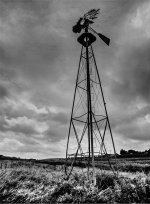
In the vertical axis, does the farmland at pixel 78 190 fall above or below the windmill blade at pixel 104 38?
below

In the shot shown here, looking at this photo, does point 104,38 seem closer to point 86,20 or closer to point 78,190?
point 86,20

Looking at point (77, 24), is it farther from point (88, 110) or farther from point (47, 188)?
point (47, 188)

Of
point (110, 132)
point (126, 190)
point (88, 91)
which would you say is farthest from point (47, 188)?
point (88, 91)

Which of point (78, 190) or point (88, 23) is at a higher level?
point (88, 23)

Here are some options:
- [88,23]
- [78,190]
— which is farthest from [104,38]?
[78,190]

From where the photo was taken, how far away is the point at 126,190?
1167cm

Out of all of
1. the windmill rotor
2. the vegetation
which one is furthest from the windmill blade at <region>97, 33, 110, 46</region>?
the vegetation

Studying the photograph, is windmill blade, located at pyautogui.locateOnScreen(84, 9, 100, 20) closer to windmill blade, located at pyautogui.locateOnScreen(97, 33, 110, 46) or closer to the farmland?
windmill blade, located at pyautogui.locateOnScreen(97, 33, 110, 46)

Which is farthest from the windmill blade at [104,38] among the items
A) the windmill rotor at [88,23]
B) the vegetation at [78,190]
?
the vegetation at [78,190]

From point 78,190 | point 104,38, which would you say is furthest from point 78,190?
point 104,38

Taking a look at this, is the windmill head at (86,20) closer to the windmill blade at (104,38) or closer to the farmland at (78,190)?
the windmill blade at (104,38)

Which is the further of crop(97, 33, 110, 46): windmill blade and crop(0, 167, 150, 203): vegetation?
crop(97, 33, 110, 46): windmill blade

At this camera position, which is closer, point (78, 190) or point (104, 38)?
point (78, 190)

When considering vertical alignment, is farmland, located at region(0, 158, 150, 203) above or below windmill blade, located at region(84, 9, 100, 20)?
below
